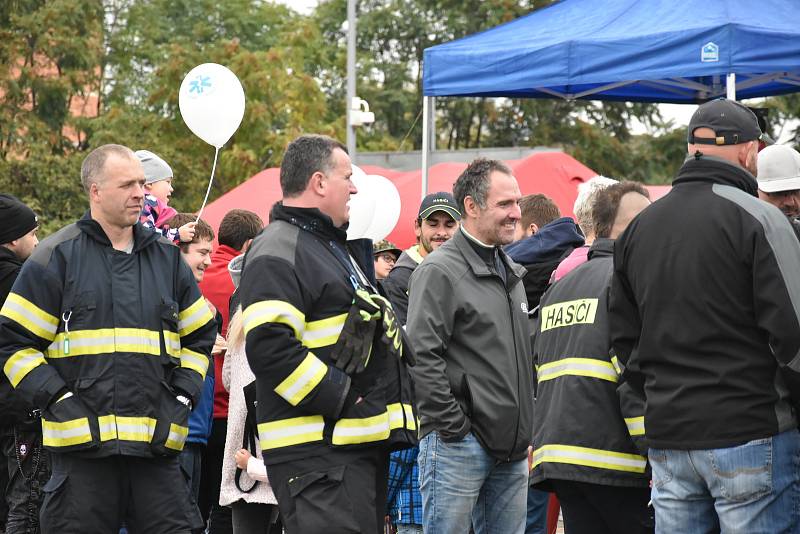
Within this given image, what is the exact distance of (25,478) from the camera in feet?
19.2

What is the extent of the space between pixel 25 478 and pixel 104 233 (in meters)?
1.44

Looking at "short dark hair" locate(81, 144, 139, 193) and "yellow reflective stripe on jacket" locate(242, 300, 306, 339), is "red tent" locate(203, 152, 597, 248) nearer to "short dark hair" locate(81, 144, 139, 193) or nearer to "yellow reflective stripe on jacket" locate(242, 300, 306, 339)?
"short dark hair" locate(81, 144, 139, 193)

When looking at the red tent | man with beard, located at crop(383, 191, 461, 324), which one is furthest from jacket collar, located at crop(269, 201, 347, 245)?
the red tent

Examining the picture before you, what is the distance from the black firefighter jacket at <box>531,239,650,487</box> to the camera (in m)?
4.88

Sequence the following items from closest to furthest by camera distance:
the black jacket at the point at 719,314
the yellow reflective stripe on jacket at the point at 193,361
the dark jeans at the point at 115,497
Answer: the black jacket at the point at 719,314 → the dark jeans at the point at 115,497 → the yellow reflective stripe on jacket at the point at 193,361

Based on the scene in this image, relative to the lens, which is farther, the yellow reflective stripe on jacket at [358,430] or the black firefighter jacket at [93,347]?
the black firefighter jacket at [93,347]

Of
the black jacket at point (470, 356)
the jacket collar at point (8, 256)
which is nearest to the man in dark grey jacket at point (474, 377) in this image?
the black jacket at point (470, 356)

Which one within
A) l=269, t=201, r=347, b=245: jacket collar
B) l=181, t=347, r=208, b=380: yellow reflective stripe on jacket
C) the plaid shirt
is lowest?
the plaid shirt

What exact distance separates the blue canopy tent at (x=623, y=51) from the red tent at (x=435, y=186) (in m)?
5.84

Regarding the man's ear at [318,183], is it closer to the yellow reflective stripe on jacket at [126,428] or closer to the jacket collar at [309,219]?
the jacket collar at [309,219]

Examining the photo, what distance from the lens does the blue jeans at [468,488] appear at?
5293 millimetres

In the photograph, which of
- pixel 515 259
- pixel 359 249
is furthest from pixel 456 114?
pixel 359 249

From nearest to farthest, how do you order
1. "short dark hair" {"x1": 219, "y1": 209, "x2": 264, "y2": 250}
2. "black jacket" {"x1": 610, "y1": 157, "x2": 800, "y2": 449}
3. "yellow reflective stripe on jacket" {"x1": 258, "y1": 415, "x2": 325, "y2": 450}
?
1. "black jacket" {"x1": 610, "y1": 157, "x2": 800, "y2": 449}
2. "yellow reflective stripe on jacket" {"x1": 258, "y1": 415, "x2": 325, "y2": 450}
3. "short dark hair" {"x1": 219, "y1": 209, "x2": 264, "y2": 250}

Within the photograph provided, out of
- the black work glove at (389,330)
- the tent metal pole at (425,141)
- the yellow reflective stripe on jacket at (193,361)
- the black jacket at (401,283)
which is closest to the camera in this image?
the black work glove at (389,330)
